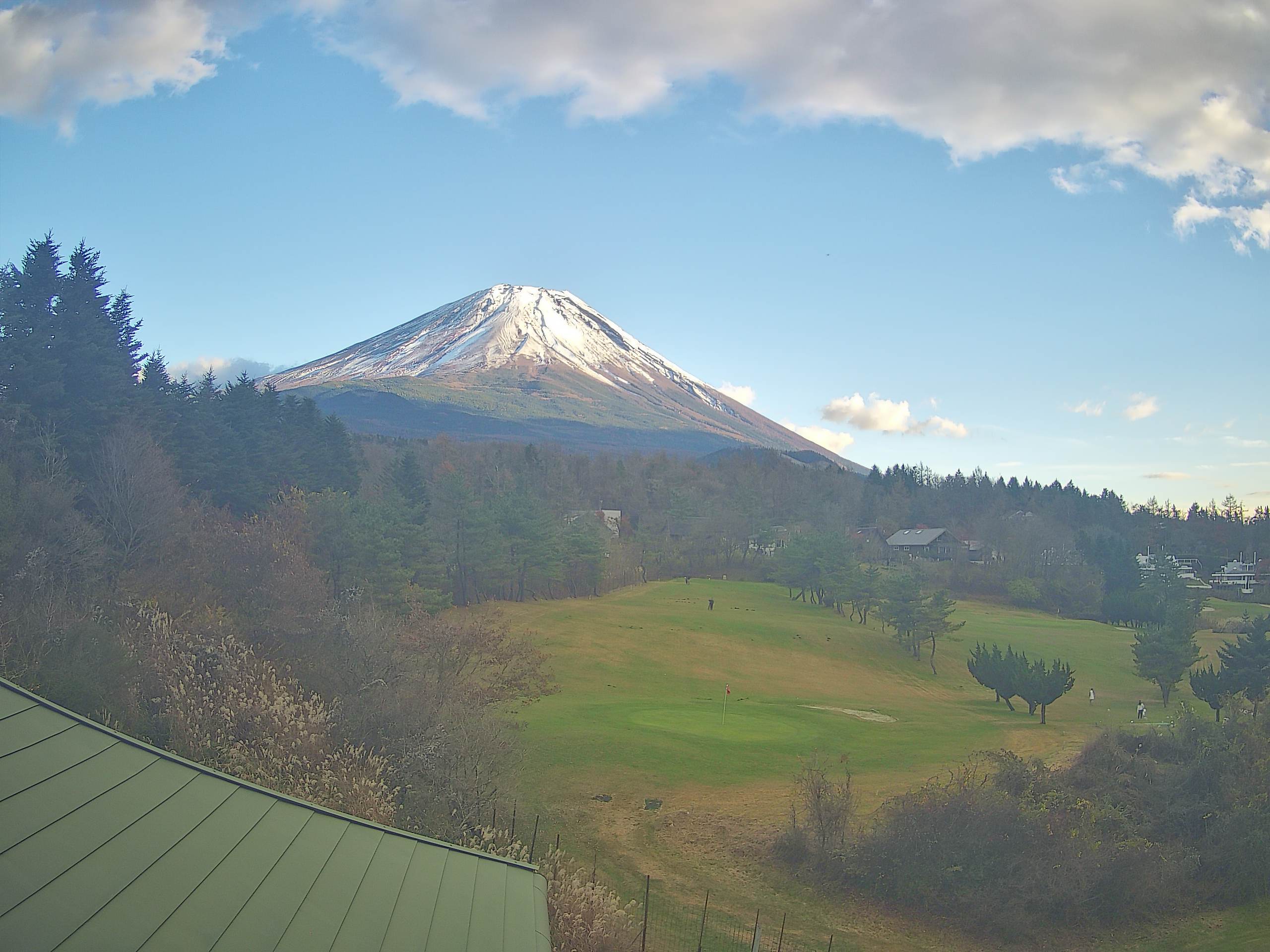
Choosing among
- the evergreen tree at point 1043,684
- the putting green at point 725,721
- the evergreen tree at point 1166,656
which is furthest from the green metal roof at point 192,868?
the evergreen tree at point 1166,656

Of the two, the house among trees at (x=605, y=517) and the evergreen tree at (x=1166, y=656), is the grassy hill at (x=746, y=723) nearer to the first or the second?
the evergreen tree at (x=1166, y=656)

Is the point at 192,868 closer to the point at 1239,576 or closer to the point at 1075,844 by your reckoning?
the point at 1075,844

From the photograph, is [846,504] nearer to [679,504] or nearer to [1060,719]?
[679,504]

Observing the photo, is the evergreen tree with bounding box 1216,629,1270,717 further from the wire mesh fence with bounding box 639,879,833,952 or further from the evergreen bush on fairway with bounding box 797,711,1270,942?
the wire mesh fence with bounding box 639,879,833,952

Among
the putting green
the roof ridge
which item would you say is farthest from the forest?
the roof ridge

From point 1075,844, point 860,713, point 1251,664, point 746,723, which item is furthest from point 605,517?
point 1075,844
